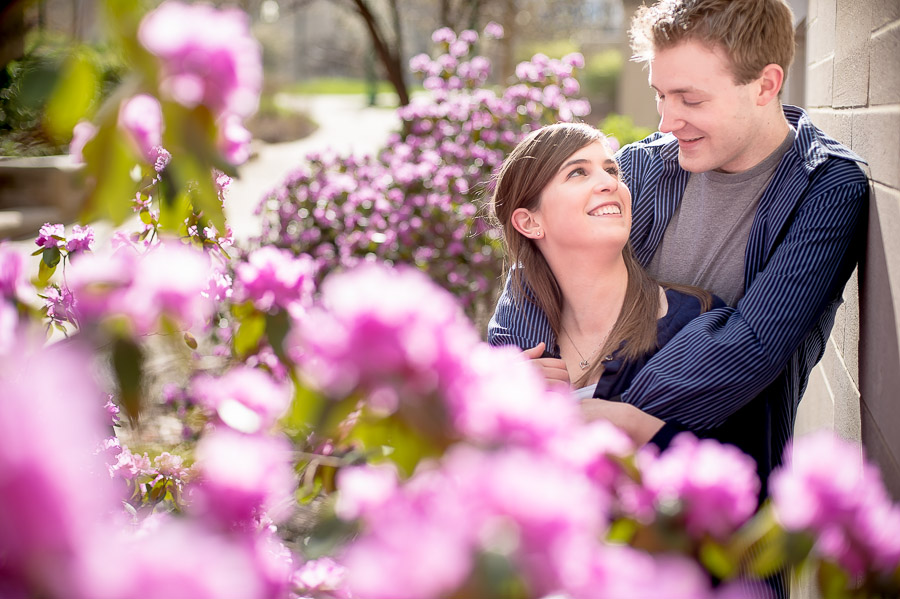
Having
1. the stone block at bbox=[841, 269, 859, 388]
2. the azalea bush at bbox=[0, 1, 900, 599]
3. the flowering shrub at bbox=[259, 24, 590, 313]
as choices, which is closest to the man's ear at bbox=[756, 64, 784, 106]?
the stone block at bbox=[841, 269, 859, 388]

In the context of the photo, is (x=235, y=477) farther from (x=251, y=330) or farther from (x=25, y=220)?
(x=25, y=220)

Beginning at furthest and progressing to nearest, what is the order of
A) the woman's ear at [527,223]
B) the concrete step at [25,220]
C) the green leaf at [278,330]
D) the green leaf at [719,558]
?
the concrete step at [25,220]
the woman's ear at [527,223]
the green leaf at [278,330]
the green leaf at [719,558]

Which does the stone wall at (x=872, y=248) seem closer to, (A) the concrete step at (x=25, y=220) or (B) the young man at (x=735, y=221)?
(B) the young man at (x=735, y=221)

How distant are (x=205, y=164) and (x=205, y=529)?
34 cm

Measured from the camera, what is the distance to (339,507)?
846 mm

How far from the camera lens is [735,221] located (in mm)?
2420

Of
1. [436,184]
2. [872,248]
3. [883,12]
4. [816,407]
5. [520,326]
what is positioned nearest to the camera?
[883,12]

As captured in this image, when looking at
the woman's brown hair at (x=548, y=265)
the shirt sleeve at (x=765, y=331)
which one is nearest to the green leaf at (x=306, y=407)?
the shirt sleeve at (x=765, y=331)

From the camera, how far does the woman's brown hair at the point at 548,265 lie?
230cm

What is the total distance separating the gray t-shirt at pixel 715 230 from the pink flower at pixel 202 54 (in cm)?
182

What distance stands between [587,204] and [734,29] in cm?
60

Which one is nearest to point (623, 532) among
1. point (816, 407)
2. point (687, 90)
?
point (687, 90)

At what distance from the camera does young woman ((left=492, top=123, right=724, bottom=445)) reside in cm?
227

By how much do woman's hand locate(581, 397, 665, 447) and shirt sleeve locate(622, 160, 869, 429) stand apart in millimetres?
70
